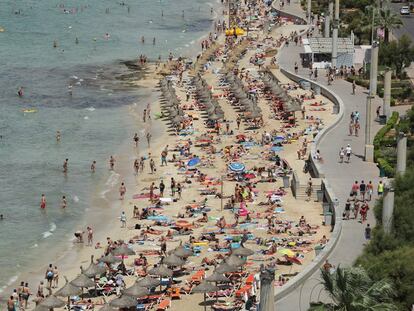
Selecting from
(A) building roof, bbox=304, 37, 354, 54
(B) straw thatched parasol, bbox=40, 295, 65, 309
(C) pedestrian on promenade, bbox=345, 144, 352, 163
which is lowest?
(B) straw thatched parasol, bbox=40, 295, 65, 309

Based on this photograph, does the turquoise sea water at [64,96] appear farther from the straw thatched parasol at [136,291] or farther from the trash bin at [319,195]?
the trash bin at [319,195]

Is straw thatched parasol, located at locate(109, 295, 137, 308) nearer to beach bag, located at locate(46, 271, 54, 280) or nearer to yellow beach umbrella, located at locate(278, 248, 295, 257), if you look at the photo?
beach bag, located at locate(46, 271, 54, 280)

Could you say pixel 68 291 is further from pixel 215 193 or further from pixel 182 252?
pixel 215 193

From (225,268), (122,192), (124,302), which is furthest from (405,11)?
(124,302)

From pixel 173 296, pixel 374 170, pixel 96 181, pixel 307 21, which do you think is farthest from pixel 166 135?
pixel 307 21

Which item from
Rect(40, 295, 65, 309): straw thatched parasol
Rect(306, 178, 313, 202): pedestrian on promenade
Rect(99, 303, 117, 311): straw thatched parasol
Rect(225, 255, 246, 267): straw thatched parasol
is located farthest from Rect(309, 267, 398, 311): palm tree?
Rect(306, 178, 313, 202): pedestrian on promenade

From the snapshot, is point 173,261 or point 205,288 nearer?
point 205,288

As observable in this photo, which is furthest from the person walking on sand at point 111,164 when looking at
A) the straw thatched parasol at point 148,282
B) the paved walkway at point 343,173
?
the straw thatched parasol at point 148,282
